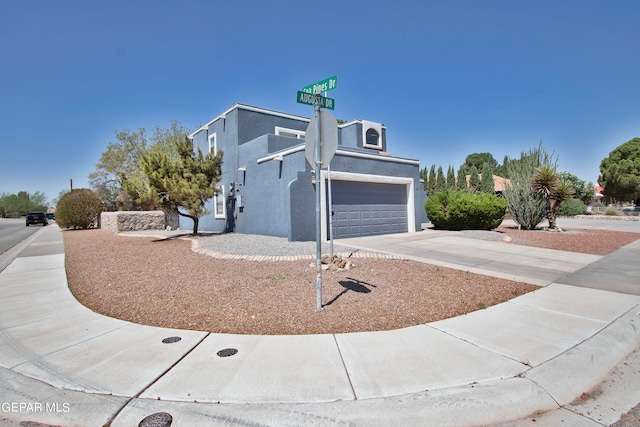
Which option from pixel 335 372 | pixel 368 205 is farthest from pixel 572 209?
pixel 335 372

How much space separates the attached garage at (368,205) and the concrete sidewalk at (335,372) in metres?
8.43

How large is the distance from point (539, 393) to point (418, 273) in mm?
4276

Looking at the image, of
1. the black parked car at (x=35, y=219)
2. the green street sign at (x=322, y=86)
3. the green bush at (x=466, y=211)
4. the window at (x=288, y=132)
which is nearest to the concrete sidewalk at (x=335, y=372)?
the green street sign at (x=322, y=86)

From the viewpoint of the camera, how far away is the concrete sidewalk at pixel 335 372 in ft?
8.53

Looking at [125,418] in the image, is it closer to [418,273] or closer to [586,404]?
[586,404]

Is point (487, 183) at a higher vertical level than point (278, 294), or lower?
higher

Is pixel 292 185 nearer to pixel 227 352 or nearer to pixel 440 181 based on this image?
pixel 227 352

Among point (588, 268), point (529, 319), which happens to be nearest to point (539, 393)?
point (529, 319)

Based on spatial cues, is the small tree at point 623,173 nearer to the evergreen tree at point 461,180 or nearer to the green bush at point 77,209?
the evergreen tree at point 461,180

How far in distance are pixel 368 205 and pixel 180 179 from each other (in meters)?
8.17

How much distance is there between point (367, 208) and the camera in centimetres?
1423

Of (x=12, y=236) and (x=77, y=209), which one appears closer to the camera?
(x=12, y=236)

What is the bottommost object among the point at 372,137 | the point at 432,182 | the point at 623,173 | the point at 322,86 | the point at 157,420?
the point at 157,420

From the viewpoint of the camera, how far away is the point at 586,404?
9.11ft
